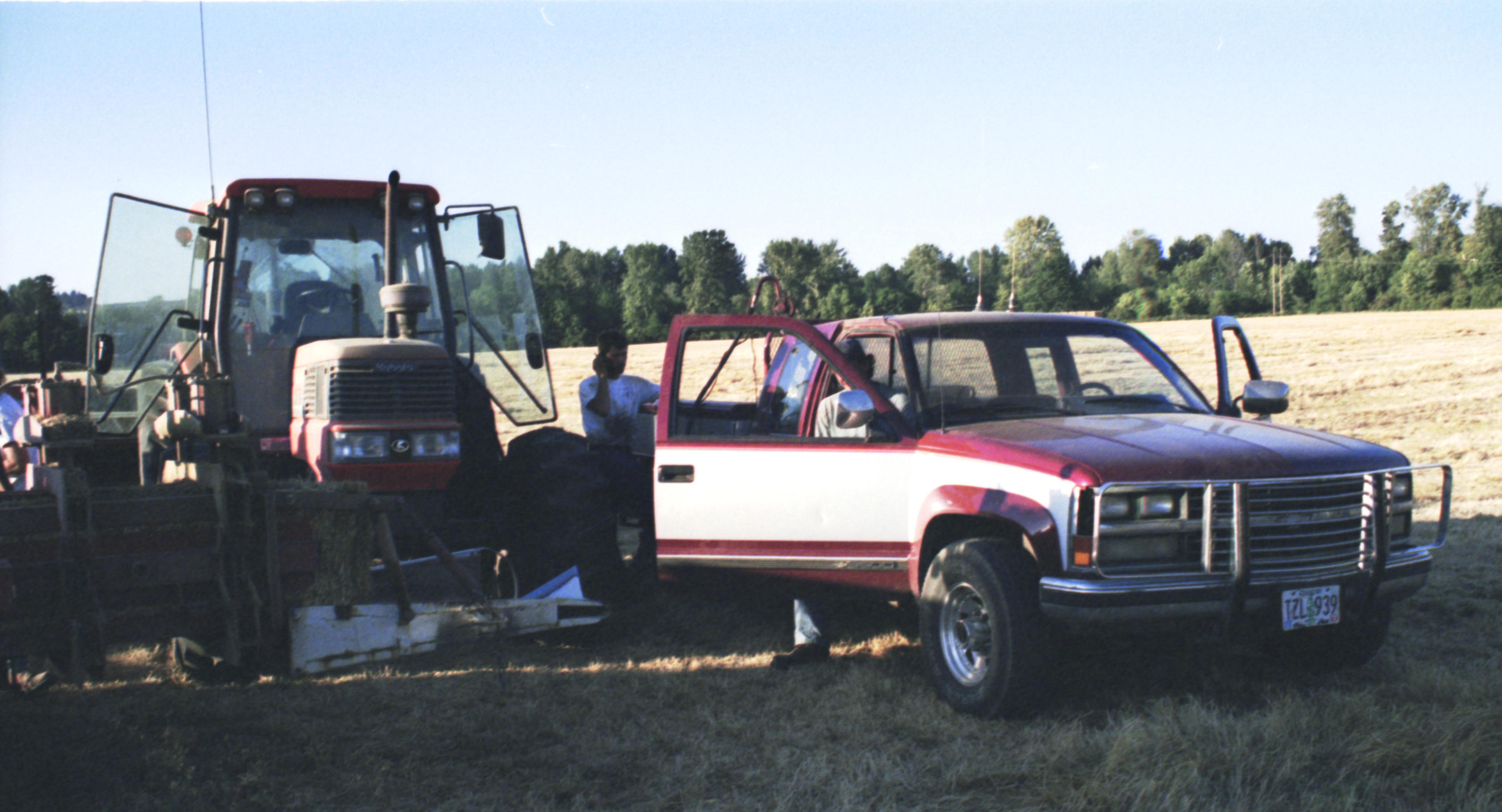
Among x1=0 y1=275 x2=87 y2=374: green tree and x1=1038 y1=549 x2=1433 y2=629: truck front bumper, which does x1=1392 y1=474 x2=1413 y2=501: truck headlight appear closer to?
x1=1038 y1=549 x2=1433 y2=629: truck front bumper

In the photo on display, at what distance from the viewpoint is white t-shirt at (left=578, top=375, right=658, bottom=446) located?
7945 millimetres

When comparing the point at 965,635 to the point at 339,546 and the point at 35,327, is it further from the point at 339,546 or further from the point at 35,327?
the point at 35,327

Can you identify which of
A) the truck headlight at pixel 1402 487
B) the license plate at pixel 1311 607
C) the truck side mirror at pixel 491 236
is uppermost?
the truck side mirror at pixel 491 236

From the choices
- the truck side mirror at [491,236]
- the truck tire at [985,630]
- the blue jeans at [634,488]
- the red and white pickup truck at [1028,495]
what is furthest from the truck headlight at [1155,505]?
the truck side mirror at [491,236]

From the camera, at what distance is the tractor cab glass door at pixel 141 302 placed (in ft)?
19.4

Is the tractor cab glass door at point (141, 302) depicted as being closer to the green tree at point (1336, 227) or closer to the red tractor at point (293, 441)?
the red tractor at point (293, 441)

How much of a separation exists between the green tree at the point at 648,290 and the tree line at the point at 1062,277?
10 cm

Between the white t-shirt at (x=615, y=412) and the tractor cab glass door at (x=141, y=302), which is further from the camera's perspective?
the white t-shirt at (x=615, y=412)

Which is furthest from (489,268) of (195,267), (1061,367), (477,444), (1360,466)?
(1360,466)

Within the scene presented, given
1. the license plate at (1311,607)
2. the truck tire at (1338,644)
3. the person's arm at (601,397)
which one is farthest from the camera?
the person's arm at (601,397)

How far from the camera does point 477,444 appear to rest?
6676 millimetres

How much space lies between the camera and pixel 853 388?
547cm

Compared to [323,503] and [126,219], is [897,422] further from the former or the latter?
[126,219]

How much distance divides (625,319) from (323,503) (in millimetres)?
28735
